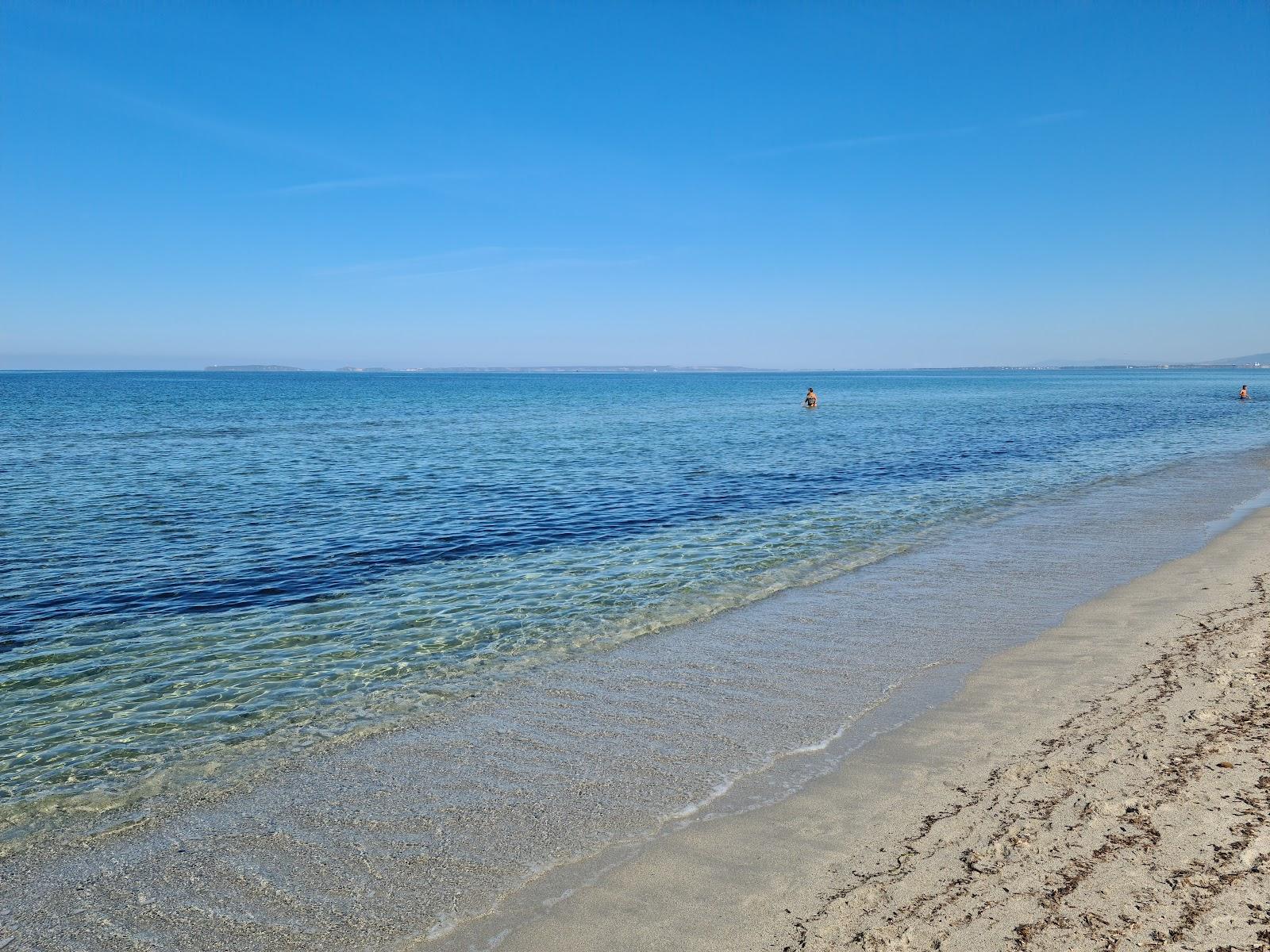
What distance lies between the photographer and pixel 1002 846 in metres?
5.80

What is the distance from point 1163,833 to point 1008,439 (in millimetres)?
45405

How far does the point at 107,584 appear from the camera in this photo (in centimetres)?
1481

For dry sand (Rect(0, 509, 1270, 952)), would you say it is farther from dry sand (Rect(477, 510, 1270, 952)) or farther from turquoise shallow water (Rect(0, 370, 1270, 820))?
turquoise shallow water (Rect(0, 370, 1270, 820))

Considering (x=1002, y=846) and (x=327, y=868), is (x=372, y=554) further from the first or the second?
(x=1002, y=846)

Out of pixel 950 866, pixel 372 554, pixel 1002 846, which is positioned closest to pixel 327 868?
pixel 950 866

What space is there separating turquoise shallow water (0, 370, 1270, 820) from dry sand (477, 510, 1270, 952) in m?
4.76

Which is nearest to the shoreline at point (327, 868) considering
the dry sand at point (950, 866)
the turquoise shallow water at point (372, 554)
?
the dry sand at point (950, 866)

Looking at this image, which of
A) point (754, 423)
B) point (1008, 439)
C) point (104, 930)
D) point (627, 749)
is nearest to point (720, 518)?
point (627, 749)

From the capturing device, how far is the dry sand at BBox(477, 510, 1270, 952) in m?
4.94

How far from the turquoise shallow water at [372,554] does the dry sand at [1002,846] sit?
4.76 metres

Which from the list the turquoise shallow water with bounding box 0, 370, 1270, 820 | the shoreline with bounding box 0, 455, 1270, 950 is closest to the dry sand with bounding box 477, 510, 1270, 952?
the shoreline with bounding box 0, 455, 1270, 950

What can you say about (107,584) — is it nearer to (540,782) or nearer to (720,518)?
(540,782)

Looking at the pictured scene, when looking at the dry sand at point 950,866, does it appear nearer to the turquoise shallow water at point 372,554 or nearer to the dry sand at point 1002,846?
the dry sand at point 1002,846

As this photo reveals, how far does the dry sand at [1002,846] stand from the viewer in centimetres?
494
